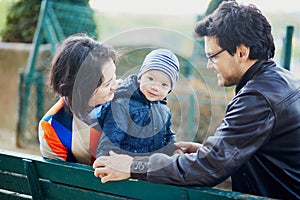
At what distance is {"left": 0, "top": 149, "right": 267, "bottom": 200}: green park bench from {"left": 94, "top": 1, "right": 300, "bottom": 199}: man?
0.04m

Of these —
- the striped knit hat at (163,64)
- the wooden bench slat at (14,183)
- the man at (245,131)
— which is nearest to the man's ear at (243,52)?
the man at (245,131)

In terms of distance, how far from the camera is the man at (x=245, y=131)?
175 centimetres

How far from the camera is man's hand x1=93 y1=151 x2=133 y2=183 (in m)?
1.83

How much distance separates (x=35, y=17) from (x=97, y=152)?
499cm

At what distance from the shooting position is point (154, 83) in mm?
2105

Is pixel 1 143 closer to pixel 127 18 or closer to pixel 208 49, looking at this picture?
pixel 127 18

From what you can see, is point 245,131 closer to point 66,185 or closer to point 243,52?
point 243,52

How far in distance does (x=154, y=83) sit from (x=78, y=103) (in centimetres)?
35

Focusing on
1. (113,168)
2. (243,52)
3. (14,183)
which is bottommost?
(14,183)

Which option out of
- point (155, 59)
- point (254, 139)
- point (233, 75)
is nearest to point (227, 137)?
point (254, 139)

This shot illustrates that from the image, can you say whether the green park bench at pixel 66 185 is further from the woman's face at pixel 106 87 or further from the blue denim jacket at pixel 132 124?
the woman's face at pixel 106 87

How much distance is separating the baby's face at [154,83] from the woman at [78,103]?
0.16m

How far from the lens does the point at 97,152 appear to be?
6.81 feet

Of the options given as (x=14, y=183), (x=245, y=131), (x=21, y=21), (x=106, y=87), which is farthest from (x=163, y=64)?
(x=21, y=21)
